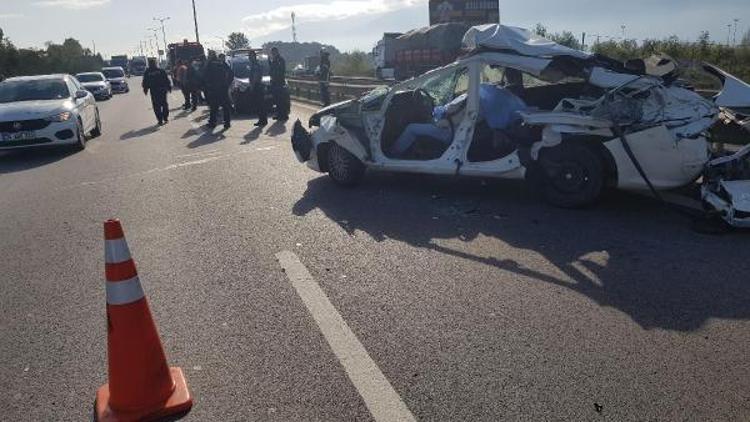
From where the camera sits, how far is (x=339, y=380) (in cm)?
324

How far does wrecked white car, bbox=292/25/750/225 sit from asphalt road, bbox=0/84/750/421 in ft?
1.24

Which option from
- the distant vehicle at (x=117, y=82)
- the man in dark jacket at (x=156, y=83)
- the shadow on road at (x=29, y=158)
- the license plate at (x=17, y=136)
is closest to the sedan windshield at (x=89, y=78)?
the distant vehicle at (x=117, y=82)

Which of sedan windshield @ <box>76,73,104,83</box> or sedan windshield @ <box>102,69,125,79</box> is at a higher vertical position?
sedan windshield @ <box>102,69,125,79</box>

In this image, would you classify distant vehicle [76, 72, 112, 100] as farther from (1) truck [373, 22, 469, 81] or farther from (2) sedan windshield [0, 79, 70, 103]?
(2) sedan windshield [0, 79, 70, 103]

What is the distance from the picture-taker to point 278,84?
1609cm

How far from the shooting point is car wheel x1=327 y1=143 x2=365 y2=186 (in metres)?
7.82

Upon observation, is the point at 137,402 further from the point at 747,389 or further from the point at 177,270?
the point at 747,389

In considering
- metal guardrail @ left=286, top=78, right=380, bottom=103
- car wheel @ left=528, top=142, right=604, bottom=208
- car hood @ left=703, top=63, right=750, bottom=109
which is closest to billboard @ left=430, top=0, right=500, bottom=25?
metal guardrail @ left=286, top=78, right=380, bottom=103

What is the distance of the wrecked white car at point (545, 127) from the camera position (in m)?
5.58

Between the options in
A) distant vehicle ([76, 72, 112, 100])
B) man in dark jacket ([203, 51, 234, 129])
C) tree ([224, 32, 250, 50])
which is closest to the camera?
man in dark jacket ([203, 51, 234, 129])

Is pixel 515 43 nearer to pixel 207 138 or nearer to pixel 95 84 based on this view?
pixel 207 138

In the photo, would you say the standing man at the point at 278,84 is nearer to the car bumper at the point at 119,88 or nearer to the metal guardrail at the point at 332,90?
the metal guardrail at the point at 332,90

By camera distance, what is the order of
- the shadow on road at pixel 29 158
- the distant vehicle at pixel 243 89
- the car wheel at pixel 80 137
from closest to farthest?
the shadow on road at pixel 29 158 → the car wheel at pixel 80 137 → the distant vehicle at pixel 243 89

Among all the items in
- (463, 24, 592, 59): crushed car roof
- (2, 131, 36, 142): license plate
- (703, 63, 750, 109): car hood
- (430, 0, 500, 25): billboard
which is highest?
(430, 0, 500, 25): billboard
